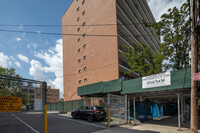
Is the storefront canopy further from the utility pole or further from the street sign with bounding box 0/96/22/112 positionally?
the street sign with bounding box 0/96/22/112

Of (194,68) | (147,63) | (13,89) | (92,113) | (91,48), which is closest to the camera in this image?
(13,89)

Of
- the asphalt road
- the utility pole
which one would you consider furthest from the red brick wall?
the utility pole

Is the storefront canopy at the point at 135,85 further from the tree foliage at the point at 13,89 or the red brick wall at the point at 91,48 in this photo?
the tree foliage at the point at 13,89

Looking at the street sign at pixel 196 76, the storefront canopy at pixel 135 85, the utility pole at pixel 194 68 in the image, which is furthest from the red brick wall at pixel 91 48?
the street sign at pixel 196 76

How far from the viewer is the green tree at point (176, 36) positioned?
1644 centimetres

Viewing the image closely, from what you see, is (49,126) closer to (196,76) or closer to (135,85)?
(135,85)

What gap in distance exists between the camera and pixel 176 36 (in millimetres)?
16516

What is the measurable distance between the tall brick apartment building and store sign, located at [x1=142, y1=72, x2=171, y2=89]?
12.3 metres

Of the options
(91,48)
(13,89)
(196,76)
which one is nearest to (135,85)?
(196,76)

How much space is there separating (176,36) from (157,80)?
828 cm

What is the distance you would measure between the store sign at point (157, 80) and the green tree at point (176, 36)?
7.36 metres

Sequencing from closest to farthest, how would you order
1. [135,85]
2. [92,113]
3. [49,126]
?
[49,126] → [135,85] → [92,113]

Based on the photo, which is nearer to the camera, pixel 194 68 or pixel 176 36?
pixel 194 68

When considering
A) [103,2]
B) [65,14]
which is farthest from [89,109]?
[65,14]
